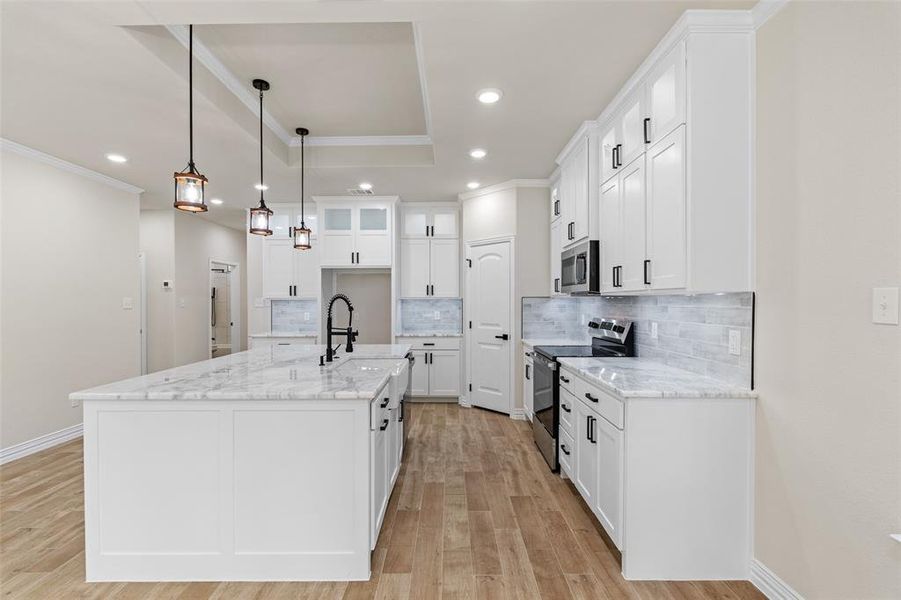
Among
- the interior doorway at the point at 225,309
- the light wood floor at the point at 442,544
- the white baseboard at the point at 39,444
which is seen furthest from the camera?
the interior doorway at the point at 225,309

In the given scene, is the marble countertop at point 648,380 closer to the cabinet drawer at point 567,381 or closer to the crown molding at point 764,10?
the cabinet drawer at point 567,381

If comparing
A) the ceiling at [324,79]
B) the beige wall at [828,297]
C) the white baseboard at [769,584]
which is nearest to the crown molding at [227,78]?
the ceiling at [324,79]

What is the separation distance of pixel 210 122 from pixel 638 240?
313cm

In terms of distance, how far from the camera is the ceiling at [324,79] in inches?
75.7

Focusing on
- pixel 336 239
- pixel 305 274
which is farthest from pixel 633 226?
pixel 305 274

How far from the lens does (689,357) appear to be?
2.50 metres

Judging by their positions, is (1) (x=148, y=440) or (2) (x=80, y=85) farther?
(2) (x=80, y=85)

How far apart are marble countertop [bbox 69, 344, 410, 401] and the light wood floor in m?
0.89

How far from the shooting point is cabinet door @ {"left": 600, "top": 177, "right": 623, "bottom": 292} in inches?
107

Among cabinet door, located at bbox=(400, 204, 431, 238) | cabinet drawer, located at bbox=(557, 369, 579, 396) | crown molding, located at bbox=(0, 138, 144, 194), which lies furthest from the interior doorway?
cabinet drawer, located at bbox=(557, 369, 579, 396)

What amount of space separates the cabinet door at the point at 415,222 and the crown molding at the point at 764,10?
4.05m

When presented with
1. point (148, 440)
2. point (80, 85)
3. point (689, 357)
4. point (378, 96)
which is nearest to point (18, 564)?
point (148, 440)

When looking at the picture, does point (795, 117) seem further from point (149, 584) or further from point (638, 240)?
point (149, 584)

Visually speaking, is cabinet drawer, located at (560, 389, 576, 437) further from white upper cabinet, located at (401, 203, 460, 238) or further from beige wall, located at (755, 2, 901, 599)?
white upper cabinet, located at (401, 203, 460, 238)
